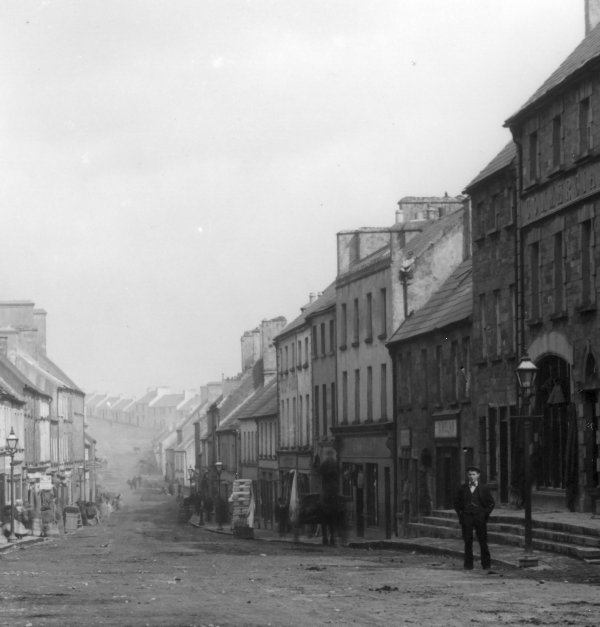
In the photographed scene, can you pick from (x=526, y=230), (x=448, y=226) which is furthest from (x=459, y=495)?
(x=448, y=226)

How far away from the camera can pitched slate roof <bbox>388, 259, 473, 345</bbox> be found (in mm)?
42250

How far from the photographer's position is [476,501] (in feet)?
74.4

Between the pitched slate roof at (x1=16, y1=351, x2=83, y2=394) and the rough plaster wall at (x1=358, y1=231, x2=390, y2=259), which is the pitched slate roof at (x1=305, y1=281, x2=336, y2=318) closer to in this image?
the rough plaster wall at (x1=358, y1=231, x2=390, y2=259)

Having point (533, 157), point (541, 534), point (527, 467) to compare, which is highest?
point (533, 157)

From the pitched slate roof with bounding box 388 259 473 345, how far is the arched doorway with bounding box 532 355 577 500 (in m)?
6.81

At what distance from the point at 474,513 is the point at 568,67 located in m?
14.0

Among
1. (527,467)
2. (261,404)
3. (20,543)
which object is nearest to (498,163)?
(527,467)

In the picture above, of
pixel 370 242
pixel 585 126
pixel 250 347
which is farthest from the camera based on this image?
pixel 250 347

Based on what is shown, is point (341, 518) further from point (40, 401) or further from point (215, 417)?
point (215, 417)

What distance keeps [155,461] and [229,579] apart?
16381 cm

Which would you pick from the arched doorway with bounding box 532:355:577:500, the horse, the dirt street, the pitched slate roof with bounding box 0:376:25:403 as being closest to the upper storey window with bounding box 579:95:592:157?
the arched doorway with bounding box 532:355:577:500

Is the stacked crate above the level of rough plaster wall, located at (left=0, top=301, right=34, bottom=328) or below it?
below

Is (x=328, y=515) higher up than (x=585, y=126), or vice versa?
(x=585, y=126)

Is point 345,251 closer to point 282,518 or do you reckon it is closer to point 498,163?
point 282,518
